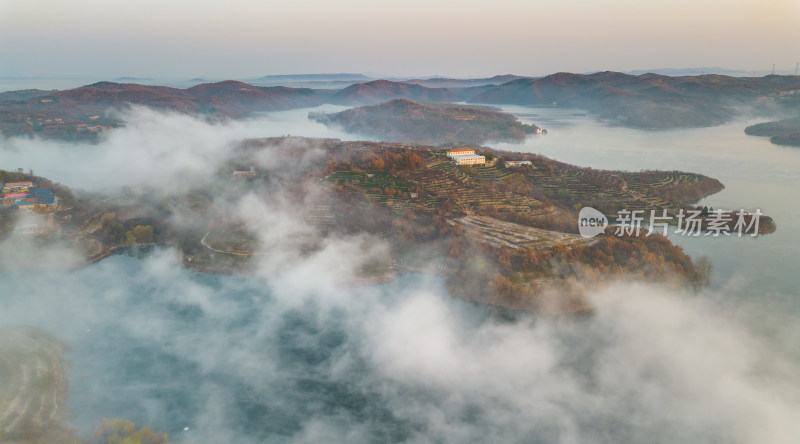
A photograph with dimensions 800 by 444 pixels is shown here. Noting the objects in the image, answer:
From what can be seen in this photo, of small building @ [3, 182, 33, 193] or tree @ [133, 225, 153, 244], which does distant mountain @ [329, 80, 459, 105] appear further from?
tree @ [133, 225, 153, 244]

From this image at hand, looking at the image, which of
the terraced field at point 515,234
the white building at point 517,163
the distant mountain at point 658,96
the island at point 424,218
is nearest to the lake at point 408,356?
the island at point 424,218

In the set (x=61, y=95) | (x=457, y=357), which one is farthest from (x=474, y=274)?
(x=61, y=95)

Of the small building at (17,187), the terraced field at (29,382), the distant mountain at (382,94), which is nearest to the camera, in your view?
the terraced field at (29,382)

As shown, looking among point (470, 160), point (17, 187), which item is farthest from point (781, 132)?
point (17, 187)

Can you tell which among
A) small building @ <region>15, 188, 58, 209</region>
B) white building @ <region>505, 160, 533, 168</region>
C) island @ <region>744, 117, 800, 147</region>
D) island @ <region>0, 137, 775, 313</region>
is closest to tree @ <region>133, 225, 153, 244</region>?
island @ <region>0, 137, 775, 313</region>

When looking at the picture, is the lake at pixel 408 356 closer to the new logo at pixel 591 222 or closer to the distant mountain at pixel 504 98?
the new logo at pixel 591 222

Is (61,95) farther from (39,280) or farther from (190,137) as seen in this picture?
(39,280)

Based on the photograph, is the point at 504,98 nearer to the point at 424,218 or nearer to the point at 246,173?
the point at 246,173
